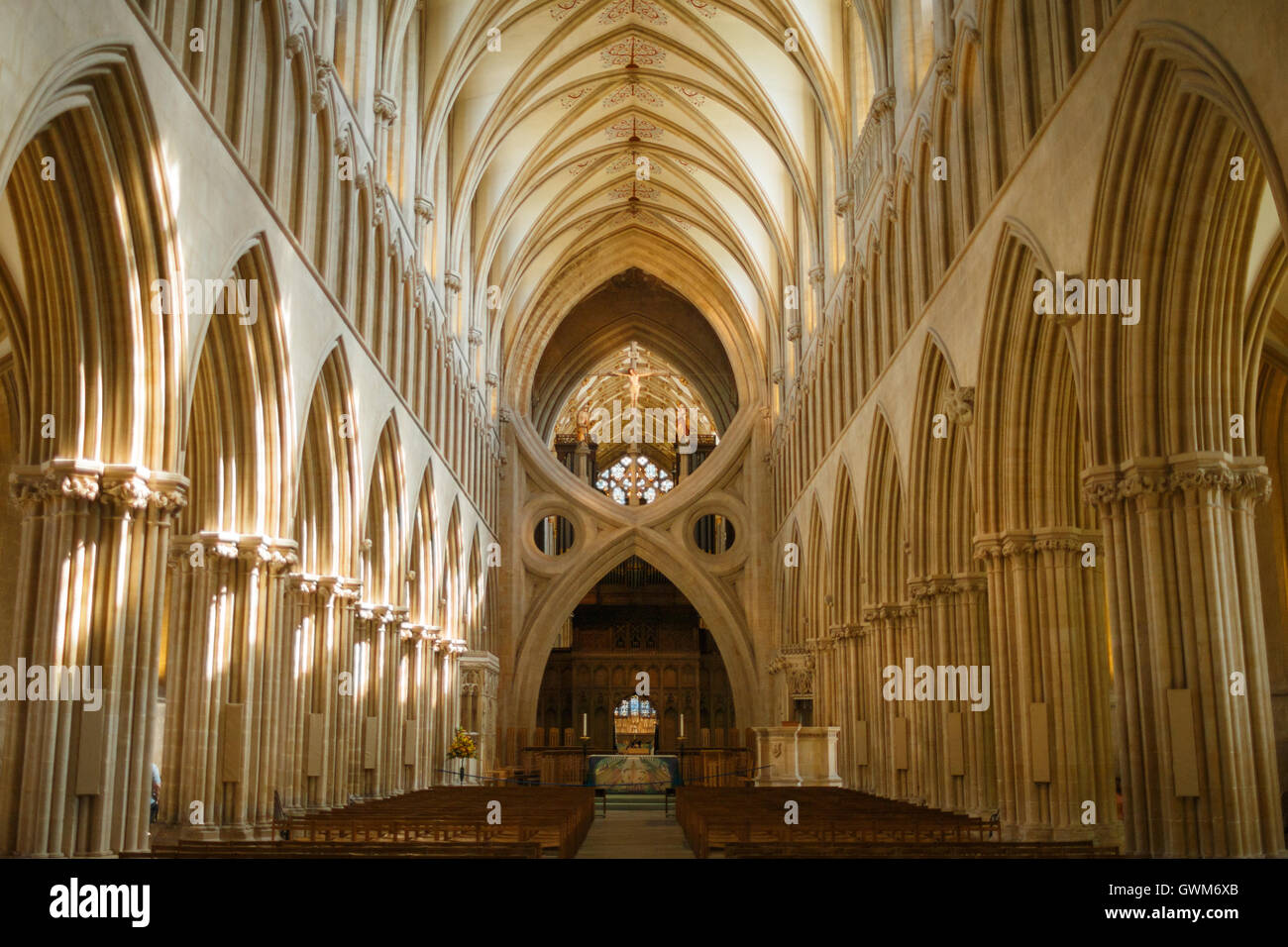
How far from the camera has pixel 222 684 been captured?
53.7 feet

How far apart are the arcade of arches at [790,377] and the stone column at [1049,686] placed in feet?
0.19

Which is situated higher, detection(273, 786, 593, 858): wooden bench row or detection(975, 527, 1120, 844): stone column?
detection(975, 527, 1120, 844): stone column

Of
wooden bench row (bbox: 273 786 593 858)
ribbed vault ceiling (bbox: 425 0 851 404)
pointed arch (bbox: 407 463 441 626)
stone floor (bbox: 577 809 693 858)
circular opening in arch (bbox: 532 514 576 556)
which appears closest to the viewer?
wooden bench row (bbox: 273 786 593 858)

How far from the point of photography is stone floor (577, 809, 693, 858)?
18719 mm

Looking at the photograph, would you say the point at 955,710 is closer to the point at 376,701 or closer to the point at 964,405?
the point at 964,405

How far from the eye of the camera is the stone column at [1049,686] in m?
15.2

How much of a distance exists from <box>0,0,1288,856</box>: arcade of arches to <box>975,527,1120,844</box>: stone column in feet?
0.19

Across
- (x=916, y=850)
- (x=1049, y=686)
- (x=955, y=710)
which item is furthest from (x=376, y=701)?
(x=916, y=850)

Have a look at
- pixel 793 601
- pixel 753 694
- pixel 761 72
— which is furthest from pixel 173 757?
pixel 753 694

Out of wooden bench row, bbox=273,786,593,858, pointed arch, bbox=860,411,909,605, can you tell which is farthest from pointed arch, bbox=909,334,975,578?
wooden bench row, bbox=273,786,593,858

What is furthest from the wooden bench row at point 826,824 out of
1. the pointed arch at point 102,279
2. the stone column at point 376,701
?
the pointed arch at point 102,279

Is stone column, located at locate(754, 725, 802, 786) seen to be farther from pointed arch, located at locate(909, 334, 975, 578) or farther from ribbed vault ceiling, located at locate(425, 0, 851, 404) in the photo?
ribbed vault ceiling, located at locate(425, 0, 851, 404)

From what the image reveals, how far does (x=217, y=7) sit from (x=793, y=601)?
988 inches
